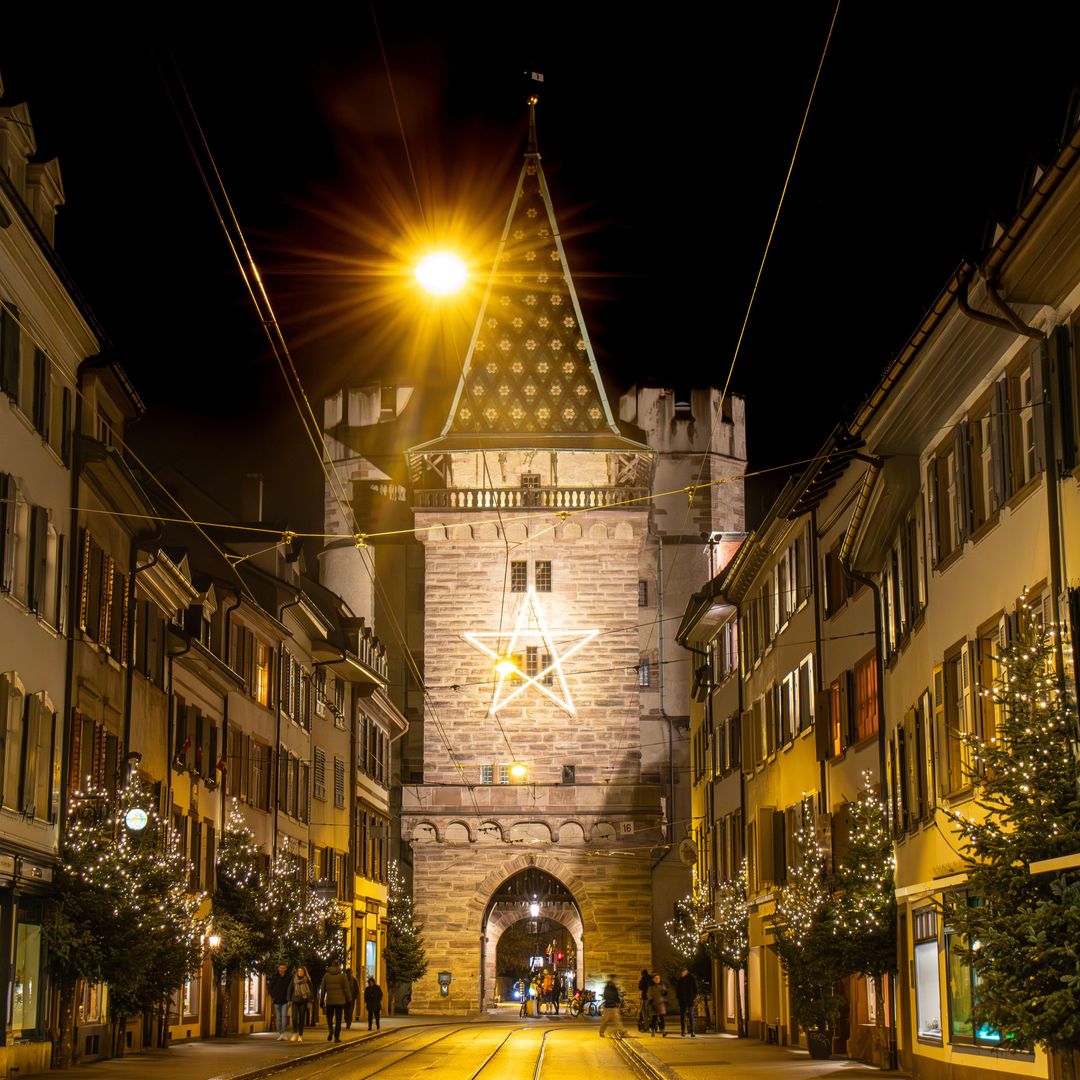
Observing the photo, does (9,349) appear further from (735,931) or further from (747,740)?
(735,931)

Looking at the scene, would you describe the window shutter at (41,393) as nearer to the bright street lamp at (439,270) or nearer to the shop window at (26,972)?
the shop window at (26,972)

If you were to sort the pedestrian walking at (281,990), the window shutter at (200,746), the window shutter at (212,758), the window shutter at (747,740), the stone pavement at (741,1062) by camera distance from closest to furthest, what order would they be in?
the stone pavement at (741,1062) < the window shutter at (200,746) < the window shutter at (212,758) < the pedestrian walking at (281,990) < the window shutter at (747,740)

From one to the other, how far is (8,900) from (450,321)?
56.0m

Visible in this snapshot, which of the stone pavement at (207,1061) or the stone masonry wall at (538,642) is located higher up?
the stone masonry wall at (538,642)

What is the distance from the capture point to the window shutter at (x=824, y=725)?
99.0 ft

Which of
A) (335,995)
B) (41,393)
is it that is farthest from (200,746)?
(41,393)

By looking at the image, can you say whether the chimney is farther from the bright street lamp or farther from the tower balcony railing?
the bright street lamp

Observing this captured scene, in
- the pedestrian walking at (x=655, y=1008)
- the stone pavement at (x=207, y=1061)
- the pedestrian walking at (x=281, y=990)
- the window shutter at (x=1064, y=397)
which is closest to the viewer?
the window shutter at (x=1064, y=397)

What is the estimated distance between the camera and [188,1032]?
3447 cm

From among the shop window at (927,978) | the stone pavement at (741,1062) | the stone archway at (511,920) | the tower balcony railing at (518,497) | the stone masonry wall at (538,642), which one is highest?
the tower balcony railing at (518,497)

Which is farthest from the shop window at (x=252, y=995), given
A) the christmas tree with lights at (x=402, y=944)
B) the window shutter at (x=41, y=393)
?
the window shutter at (x=41, y=393)

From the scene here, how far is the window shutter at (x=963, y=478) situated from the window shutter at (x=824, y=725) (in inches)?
435

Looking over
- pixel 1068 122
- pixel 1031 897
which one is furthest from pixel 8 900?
pixel 1068 122

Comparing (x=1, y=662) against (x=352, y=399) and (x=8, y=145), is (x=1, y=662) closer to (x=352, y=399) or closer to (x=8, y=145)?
(x=8, y=145)
